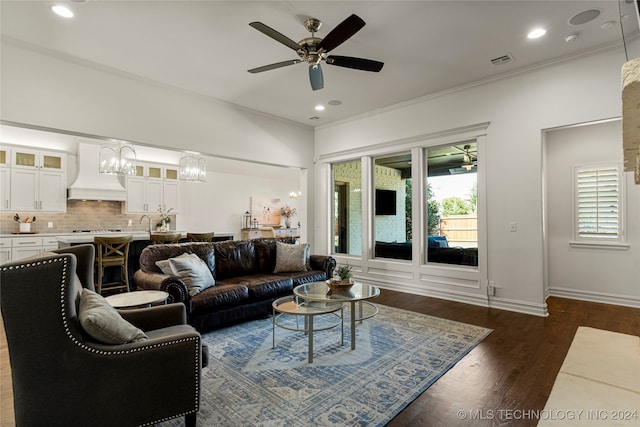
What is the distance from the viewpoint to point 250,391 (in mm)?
2303

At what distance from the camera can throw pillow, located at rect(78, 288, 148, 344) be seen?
5.09ft

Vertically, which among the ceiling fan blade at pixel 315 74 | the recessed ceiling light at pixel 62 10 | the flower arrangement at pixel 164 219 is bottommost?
the flower arrangement at pixel 164 219

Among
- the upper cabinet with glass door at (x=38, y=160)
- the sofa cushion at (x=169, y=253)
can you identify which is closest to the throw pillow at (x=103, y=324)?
the sofa cushion at (x=169, y=253)

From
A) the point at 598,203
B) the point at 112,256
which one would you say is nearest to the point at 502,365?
the point at 598,203

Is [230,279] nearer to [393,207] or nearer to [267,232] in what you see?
[393,207]

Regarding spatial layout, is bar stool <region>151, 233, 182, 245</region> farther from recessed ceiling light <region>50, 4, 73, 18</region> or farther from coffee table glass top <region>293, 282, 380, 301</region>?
recessed ceiling light <region>50, 4, 73, 18</region>

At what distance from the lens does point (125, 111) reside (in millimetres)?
4199

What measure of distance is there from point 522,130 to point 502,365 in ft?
9.80

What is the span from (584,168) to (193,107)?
19.2 ft

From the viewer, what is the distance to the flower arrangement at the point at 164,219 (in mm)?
7906

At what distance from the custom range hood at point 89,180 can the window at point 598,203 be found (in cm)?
886

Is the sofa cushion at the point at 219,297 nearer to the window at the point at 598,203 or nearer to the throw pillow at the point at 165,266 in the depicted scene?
the throw pillow at the point at 165,266

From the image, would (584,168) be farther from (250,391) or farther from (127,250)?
(127,250)

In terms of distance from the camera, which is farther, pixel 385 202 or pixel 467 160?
pixel 385 202
